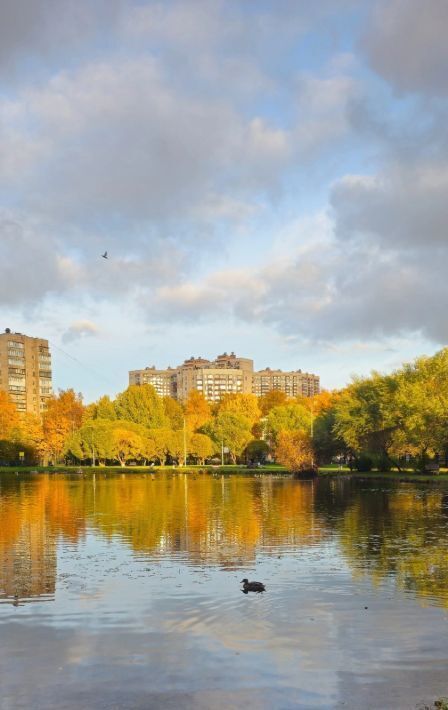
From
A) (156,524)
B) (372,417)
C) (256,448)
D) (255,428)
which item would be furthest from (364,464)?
(156,524)

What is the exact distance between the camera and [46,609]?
18.5m

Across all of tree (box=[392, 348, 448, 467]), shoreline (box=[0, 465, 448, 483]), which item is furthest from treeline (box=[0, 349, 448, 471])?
shoreline (box=[0, 465, 448, 483])

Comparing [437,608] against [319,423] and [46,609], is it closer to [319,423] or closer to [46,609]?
[46,609]

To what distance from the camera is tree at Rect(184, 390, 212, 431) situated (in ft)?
479

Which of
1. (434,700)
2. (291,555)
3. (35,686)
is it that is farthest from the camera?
(291,555)

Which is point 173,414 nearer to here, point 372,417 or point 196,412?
point 196,412

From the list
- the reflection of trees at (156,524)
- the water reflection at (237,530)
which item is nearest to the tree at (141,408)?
the reflection of trees at (156,524)

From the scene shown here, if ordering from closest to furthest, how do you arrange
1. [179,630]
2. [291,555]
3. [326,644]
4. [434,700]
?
[434,700], [326,644], [179,630], [291,555]

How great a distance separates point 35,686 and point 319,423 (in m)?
90.2

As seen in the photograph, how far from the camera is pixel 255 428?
154500 mm

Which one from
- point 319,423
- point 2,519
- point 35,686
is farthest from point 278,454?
point 35,686

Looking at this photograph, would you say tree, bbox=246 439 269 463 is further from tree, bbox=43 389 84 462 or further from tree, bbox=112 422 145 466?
tree, bbox=43 389 84 462

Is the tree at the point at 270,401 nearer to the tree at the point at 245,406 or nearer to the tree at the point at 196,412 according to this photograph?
the tree at the point at 196,412

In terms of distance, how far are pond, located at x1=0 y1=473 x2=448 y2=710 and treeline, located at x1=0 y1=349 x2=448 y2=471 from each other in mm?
43985
